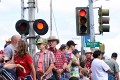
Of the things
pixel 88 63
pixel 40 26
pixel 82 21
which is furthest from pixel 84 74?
pixel 82 21

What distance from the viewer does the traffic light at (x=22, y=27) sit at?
16.2 metres

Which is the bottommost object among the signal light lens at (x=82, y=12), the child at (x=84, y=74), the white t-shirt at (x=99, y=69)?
the child at (x=84, y=74)

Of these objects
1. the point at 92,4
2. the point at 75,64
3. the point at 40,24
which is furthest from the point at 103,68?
the point at 92,4

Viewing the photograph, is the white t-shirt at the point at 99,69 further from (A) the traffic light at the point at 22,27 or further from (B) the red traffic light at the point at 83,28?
(B) the red traffic light at the point at 83,28

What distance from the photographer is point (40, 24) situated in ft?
53.2

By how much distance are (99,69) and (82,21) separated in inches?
188

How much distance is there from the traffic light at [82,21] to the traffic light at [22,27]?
14.0 feet

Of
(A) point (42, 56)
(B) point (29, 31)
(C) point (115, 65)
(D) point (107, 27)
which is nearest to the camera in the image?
(A) point (42, 56)

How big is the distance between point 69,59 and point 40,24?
1.33m

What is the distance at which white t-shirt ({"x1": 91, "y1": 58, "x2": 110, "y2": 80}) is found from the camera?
52.1ft

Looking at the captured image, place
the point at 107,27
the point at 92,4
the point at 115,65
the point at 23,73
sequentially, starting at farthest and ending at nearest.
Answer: the point at 92,4
the point at 107,27
the point at 115,65
the point at 23,73

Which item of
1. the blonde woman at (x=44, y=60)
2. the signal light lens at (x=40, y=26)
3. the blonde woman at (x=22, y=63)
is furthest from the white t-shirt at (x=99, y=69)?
the blonde woman at (x=22, y=63)

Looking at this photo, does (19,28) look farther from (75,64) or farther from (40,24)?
(75,64)

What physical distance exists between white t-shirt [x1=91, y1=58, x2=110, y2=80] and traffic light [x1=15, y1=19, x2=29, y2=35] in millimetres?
2061
